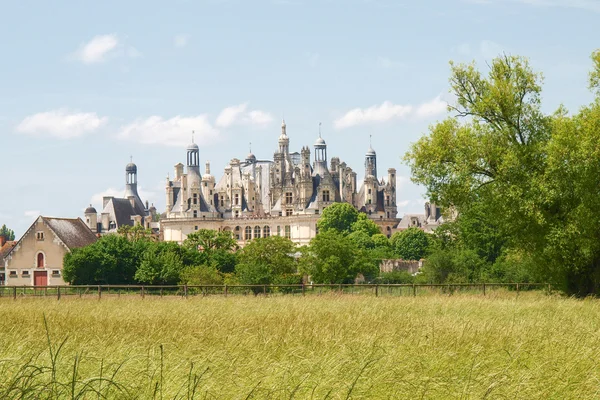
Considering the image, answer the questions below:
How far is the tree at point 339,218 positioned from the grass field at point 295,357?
11750 centimetres

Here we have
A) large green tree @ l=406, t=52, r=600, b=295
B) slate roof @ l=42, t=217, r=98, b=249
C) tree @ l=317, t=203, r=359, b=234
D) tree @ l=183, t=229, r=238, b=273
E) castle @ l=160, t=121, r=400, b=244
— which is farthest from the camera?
castle @ l=160, t=121, r=400, b=244

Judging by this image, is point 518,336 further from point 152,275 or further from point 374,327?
point 152,275

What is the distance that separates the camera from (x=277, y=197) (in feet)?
512

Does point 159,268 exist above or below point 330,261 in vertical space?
below

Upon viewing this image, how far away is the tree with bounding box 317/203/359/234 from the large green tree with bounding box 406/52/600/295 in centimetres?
10274

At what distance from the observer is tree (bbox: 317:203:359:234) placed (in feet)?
445

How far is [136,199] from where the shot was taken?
183750 mm

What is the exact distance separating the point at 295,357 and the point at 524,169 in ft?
67.8

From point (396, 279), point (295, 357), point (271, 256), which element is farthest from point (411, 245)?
point (295, 357)

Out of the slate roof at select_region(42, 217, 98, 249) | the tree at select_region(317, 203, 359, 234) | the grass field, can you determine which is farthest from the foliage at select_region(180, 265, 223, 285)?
the tree at select_region(317, 203, 359, 234)

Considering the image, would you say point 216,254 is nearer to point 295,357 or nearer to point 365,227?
point 295,357

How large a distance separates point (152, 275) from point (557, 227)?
3848 centimetres

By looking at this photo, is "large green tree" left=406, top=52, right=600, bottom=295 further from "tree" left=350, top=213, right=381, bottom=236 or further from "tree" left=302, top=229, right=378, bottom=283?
"tree" left=350, top=213, right=381, bottom=236

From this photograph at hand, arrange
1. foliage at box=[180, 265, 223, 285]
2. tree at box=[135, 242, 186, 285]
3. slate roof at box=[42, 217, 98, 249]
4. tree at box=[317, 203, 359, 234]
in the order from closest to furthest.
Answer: foliage at box=[180, 265, 223, 285], tree at box=[135, 242, 186, 285], slate roof at box=[42, 217, 98, 249], tree at box=[317, 203, 359, 234]
